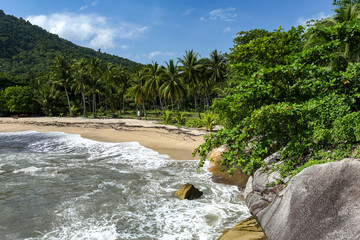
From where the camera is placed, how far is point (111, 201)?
7699 mm

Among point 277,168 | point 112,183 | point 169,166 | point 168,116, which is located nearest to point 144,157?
point 169,166

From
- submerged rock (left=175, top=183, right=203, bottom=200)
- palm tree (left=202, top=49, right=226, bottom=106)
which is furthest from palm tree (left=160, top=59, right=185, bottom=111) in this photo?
submerged rock (left=175, top=183, right=203, bottom=200)

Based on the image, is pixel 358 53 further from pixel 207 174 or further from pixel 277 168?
pixel 207 174

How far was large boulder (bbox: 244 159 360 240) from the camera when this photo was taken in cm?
321

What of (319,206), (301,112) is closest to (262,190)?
(319,206)

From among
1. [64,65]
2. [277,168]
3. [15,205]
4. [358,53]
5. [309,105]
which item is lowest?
[15,205]

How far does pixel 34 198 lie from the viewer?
805 centimetres

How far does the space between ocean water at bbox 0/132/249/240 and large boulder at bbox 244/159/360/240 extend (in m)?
2.16

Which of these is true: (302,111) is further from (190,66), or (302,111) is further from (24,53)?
(24,53)

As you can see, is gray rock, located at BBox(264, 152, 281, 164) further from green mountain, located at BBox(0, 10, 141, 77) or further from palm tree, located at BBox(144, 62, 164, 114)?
green mountain, located at BBox(0, 10, 141, 77)

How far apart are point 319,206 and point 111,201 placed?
255 inches

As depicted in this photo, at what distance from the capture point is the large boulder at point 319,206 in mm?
3211

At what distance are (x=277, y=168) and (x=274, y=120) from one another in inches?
44.1

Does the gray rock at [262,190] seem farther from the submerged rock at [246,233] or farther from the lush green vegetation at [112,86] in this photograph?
the lush green vegetation at [112,86]
